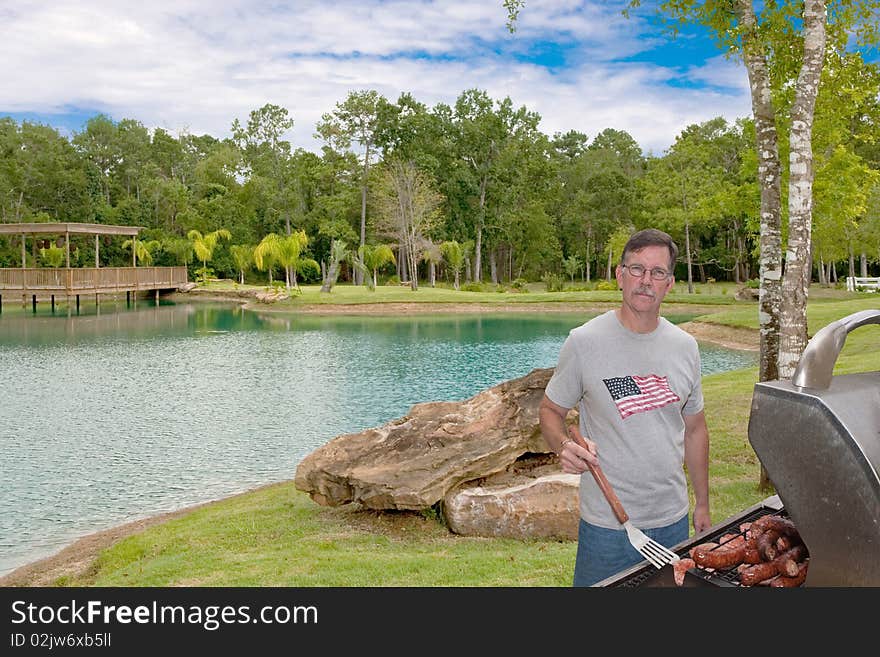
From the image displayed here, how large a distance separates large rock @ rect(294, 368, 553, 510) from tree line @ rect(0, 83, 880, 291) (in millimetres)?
34167

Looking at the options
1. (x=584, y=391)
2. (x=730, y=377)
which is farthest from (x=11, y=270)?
(x=584, y=391)

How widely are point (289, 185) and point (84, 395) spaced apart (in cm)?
3800

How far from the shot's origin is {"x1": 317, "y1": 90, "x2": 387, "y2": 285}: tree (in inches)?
1804

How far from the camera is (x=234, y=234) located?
54.5 metres

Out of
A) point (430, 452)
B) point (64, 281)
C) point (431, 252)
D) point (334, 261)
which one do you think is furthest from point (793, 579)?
point (431, 252)

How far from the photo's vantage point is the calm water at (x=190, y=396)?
32.3 feet

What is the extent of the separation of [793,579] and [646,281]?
1090 mm

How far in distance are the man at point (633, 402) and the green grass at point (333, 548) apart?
2291mm

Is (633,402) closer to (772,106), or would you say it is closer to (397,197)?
(772,106)

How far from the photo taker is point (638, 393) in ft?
9.07

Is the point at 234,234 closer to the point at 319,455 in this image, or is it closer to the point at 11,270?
the point at 11,270

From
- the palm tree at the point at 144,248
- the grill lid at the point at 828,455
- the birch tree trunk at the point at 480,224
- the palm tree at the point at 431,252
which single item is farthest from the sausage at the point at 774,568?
the palm tree at the point at 144,248

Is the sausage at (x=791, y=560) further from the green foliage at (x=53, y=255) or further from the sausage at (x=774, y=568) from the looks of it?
the green foliage at (x=53, y=255)
